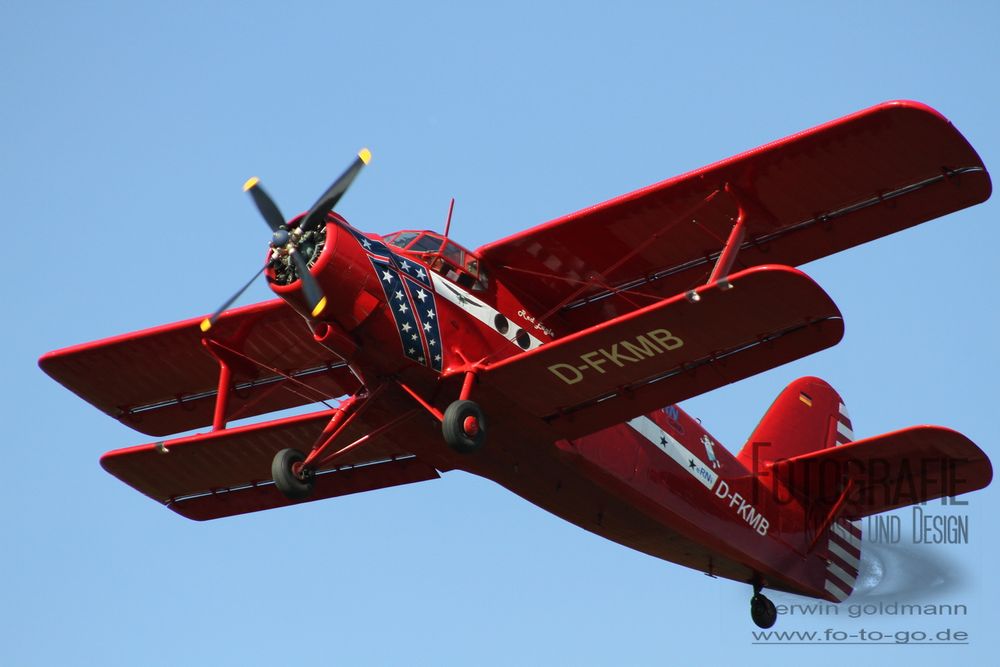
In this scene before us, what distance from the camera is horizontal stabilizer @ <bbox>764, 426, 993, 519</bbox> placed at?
18.6 metres

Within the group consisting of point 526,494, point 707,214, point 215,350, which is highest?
point 707,214

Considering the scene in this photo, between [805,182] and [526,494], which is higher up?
[805,182]

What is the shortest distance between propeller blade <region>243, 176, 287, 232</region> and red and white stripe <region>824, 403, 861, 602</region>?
891cm

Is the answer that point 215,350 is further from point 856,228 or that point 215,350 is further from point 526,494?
point 856,228

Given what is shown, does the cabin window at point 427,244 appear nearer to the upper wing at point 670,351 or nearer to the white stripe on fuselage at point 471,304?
the white stripe on fuselage at point 471,304

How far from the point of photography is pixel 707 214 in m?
17.6

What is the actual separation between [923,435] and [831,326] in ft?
11.4

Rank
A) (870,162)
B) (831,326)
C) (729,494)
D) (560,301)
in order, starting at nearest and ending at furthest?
1. (831,326)
2. (870,162)
3. (560,301)
4. (729,494)

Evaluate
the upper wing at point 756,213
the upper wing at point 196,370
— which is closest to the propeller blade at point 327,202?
the upper wing at point 756,213

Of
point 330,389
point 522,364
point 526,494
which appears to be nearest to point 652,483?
point 526,494

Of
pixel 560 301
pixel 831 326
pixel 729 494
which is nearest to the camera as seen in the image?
pixel 831 326

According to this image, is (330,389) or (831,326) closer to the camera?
(831,326)

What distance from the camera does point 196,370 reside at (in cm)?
1986

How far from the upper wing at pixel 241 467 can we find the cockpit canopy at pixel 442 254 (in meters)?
2.01
